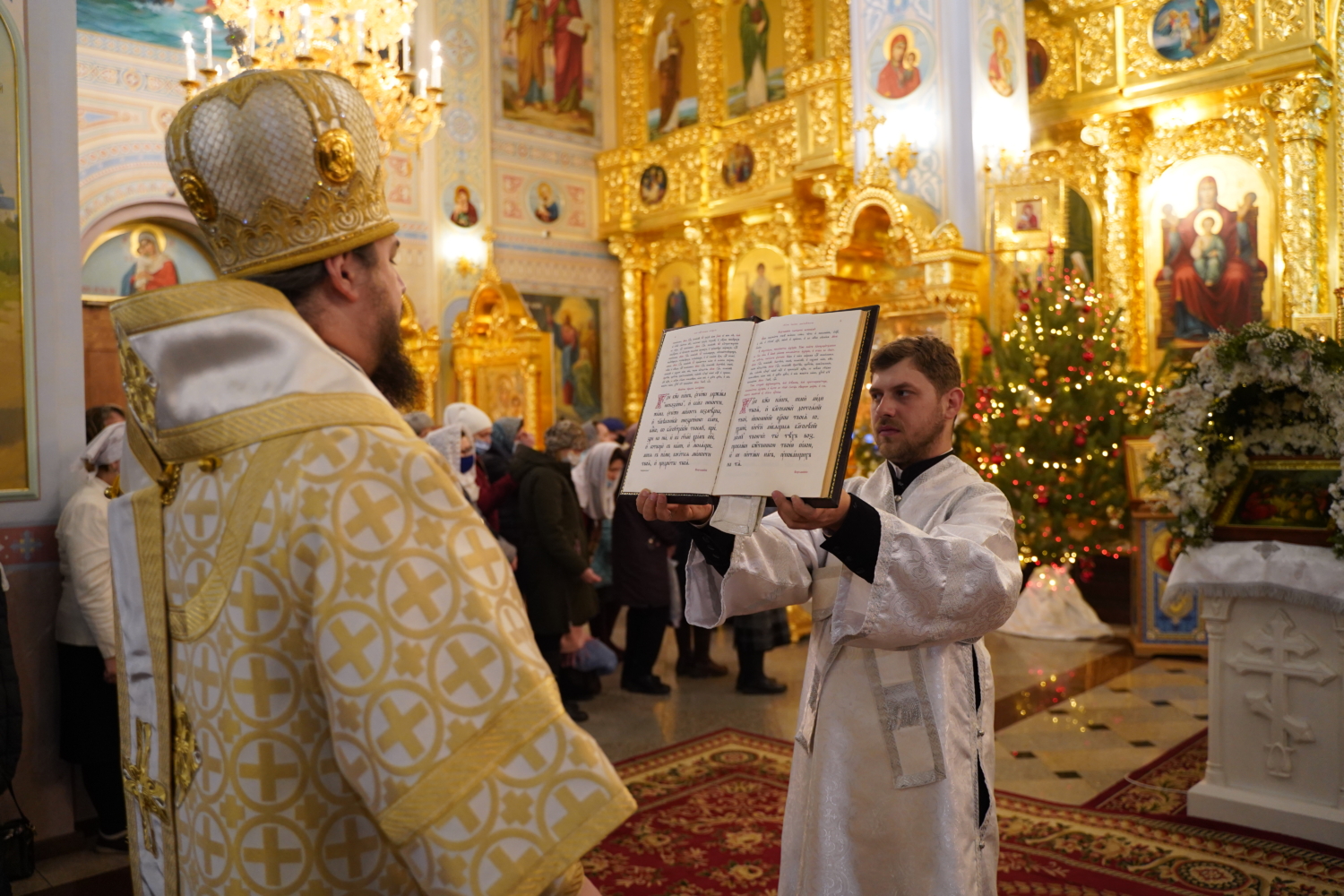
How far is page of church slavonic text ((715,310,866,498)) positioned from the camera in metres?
1.69

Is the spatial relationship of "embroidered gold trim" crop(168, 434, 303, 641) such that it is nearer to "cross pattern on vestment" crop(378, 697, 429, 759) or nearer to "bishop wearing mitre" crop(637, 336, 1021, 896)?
"cross pattern on vestment" crop(378, 697, 429, 759)

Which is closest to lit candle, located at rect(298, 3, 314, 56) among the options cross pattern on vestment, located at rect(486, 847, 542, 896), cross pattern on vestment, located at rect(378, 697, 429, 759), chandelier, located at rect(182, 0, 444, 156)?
chandelier, located at rect(182, 0, 444, 156)

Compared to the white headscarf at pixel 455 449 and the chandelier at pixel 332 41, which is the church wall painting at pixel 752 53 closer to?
the chandelier at pixel 332 41

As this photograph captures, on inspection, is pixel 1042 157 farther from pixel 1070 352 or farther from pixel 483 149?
pixel 483 149

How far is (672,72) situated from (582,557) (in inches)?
424

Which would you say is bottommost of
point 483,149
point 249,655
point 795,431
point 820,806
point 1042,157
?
point 820,806

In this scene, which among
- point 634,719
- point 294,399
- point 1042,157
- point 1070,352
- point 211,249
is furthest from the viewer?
point 1042,157

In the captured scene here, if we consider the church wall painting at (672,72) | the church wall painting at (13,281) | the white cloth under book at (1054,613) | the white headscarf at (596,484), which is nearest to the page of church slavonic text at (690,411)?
the church wall painting at (13,281)

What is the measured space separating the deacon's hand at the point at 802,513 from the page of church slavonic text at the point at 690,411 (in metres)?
0.16

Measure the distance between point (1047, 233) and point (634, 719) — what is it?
5786 mm

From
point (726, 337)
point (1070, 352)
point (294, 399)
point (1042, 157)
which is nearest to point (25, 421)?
point (726, 337)

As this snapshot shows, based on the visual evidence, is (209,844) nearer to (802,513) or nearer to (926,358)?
(802,513)

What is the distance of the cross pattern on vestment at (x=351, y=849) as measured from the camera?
1110mm

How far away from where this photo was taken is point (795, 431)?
1.73 m
